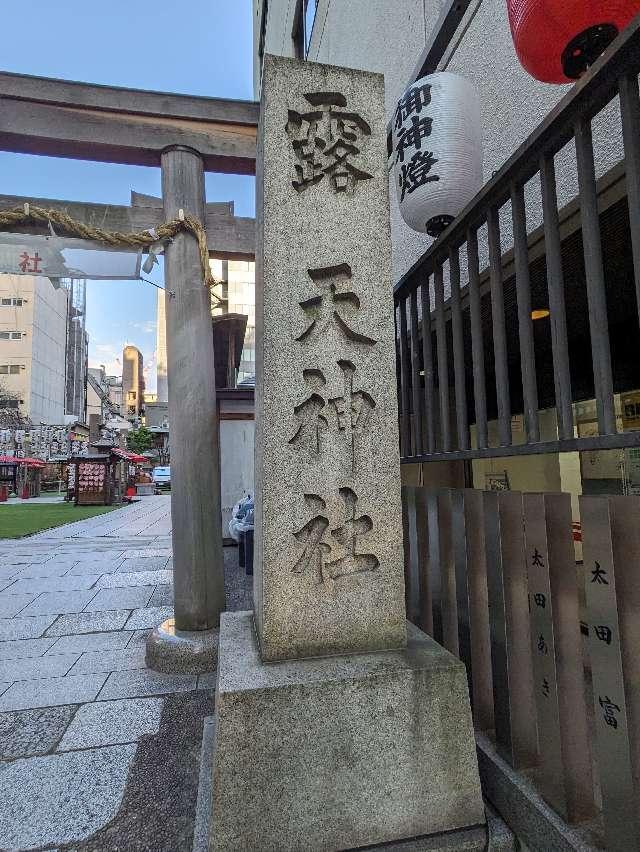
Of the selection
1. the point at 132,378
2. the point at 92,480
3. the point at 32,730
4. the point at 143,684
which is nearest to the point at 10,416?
the point at 92,480

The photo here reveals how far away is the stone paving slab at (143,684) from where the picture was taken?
382 centimetres

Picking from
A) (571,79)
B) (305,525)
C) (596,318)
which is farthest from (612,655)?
(571,79)

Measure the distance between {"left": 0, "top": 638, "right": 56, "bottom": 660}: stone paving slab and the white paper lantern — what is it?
5449 mm

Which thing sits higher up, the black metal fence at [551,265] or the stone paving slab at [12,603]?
the black metal fence at [551,265]

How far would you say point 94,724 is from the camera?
11.0 ft

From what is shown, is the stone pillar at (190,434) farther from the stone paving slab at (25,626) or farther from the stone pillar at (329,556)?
the stone paving slab at (25,626)

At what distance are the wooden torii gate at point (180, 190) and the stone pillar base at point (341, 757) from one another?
2546 mm

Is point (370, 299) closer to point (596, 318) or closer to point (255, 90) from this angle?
point (596, 318)

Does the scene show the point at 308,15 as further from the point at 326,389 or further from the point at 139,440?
the point at 139,440

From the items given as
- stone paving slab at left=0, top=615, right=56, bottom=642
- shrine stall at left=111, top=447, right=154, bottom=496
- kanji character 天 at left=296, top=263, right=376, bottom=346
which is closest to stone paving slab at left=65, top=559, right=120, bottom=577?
stone paving slab at left=0, top=615, right=56, bottom=642

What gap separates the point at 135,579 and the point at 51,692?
417 cm

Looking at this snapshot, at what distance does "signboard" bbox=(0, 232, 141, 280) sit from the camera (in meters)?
4.26

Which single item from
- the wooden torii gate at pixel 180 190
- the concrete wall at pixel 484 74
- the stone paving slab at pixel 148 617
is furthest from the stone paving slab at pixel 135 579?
the concrete wall at pixel 484 74

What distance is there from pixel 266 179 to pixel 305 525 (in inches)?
71.0
